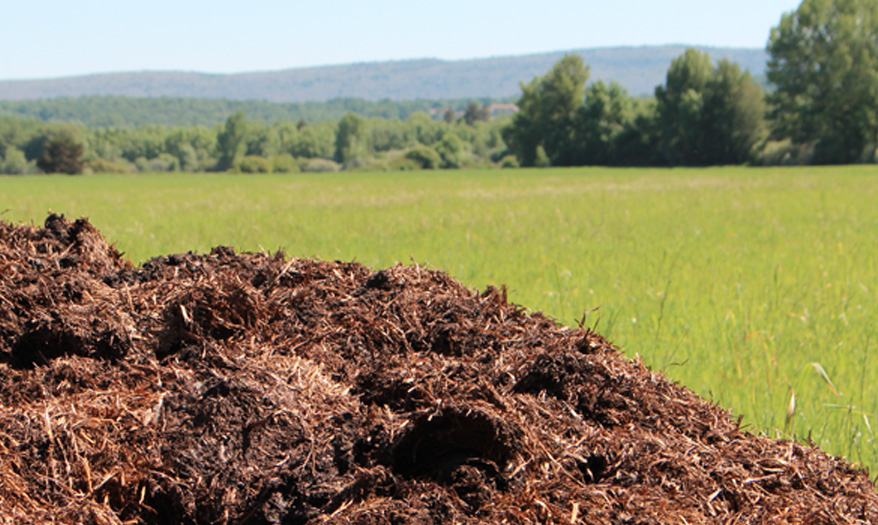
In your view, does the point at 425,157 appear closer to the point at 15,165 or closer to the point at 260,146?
the point at 15,165

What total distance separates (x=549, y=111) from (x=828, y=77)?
3156 cm

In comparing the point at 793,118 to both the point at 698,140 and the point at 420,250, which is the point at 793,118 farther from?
the point at 420,250

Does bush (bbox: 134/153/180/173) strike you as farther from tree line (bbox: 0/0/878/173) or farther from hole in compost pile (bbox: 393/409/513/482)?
hole in compost pile (bbox: 393/409/513/482)

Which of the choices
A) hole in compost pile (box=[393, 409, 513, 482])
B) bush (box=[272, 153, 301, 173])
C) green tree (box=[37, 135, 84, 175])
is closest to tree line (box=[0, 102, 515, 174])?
bush (box=[272, 153, 301, 173])

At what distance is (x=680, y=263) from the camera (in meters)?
9.18

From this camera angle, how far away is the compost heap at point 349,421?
2.03 meters

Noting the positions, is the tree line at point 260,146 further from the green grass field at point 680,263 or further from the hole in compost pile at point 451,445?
the hole in compost pile at point 451,445

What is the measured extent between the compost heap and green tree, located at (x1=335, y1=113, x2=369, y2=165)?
14382cm

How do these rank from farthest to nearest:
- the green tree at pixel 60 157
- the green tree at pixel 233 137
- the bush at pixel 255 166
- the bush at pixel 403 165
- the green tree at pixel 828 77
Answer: the green tree at pixel 233 137, the bush at pixel 255 166, the bush at pixel 403 165, the green tree at pixel 60 157, the green tree at pixel 828 77

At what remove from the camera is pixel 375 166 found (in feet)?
292

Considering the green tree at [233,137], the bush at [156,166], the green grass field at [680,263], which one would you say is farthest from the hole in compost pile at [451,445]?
the green tree at [233,137]

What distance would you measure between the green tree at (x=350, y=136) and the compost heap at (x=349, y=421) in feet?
472

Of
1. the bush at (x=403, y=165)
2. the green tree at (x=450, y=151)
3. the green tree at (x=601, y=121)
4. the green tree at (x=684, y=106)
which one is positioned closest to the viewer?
the green tree at (x=684, y=106)

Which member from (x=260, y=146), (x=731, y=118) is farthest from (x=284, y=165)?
(x=260, y=146)
